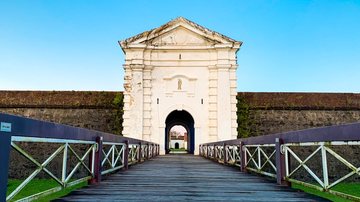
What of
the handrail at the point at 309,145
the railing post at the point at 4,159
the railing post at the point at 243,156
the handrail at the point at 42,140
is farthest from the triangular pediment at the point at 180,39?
the railing post at the point at 4,159

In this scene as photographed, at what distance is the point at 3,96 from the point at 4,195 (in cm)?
1746

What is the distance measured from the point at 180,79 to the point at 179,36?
2616 millimetres

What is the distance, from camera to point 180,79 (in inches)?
680

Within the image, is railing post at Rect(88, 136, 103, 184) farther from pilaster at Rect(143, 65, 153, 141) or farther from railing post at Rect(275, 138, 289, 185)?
pilaster at Rect(143, 65, 153, 141)

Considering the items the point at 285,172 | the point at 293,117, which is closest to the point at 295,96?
the point at 293,117

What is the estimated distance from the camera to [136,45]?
17141mm

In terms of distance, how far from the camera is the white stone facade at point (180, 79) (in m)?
16.8

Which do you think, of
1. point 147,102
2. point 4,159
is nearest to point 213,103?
point 147,102

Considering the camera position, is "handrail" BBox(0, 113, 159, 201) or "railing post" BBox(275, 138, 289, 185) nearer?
"handrail" BBox(0, 113, 159, 201)

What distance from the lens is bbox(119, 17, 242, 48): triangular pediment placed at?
17.2m

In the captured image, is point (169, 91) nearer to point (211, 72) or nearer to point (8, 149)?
point (211, 72)

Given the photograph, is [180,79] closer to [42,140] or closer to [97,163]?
[97,163]

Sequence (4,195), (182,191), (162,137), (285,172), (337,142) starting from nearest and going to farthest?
(4,195) < (337,142) < (182,191) < (285,172) < (162,137)

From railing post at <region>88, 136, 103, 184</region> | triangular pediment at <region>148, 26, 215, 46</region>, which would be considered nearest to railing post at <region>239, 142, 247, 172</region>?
railing post at <region>88, 136, 103, 184</region>
